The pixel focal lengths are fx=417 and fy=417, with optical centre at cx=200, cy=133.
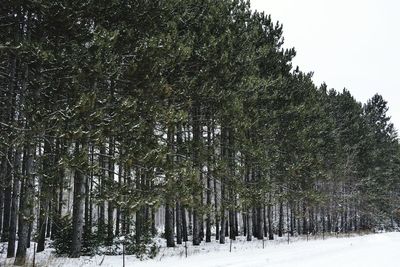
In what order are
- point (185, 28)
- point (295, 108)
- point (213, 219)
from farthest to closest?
1. point (295, 108)
2. point (213, 219)
3. point (185, 28)

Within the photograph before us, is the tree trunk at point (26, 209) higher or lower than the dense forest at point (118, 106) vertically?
lower

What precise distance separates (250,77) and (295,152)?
11.8 metres

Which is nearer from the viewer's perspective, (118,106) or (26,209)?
(26,209)

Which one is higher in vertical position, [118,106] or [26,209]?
[118,106]

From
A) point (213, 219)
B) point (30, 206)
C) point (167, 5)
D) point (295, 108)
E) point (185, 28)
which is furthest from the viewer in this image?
point (295, 108)

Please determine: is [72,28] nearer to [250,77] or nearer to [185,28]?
[185,28]

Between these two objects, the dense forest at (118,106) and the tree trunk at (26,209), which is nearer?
the tree trunk at (26,209)

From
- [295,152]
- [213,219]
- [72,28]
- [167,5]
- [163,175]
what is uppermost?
[167,5]

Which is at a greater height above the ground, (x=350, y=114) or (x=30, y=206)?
(x=350, y=114)

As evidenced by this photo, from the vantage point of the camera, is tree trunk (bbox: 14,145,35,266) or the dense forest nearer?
tree trunk (bbox: 14,145,35,266)

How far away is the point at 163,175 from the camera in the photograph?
15.4m

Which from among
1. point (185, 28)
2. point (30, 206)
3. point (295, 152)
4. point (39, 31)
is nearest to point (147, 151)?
point (30, 206)

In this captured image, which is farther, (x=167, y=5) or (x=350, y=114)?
(x=350, y=114)

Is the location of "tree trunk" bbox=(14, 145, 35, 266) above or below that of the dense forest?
below
